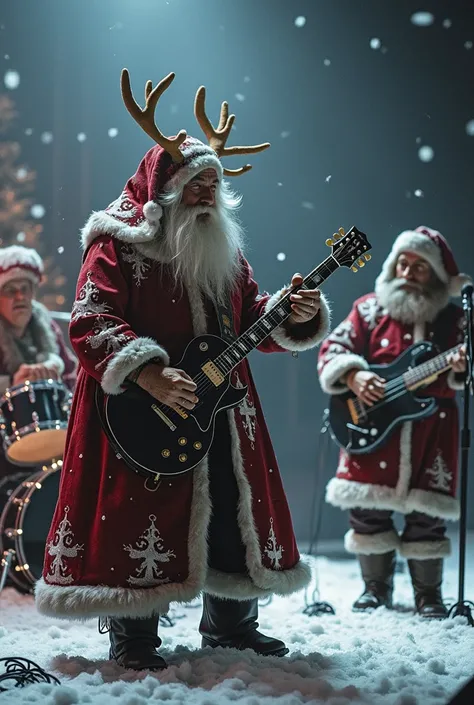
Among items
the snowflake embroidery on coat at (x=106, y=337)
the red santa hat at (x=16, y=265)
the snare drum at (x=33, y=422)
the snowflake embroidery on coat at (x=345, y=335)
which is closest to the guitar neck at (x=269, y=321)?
the snowflake embroidery on coat at (x=106, y=337)

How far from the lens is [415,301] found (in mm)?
3805

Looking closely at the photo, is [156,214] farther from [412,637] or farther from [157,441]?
[412,637]

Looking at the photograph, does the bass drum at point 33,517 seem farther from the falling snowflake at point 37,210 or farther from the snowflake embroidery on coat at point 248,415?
the falling snowflake at point 37,210

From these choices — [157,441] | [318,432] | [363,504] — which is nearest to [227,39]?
[318,432]

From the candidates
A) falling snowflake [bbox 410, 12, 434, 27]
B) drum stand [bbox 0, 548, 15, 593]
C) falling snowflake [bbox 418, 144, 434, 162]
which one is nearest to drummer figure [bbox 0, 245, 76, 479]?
drum stand [bbox 0, 548, 15, 593]

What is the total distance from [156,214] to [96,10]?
250cm

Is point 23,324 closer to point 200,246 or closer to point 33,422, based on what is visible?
point 33,422

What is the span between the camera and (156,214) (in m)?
2.63

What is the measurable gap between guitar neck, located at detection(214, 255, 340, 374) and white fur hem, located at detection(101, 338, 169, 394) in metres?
0.26

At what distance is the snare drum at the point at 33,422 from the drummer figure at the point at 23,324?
1.24 ft

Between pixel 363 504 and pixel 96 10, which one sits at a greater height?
pixel 96 10

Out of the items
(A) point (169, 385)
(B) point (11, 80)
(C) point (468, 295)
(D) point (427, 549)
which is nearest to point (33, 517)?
(A) point (169, 385)

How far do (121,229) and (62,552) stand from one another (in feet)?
3.11

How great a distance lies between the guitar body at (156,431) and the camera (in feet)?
8.12
